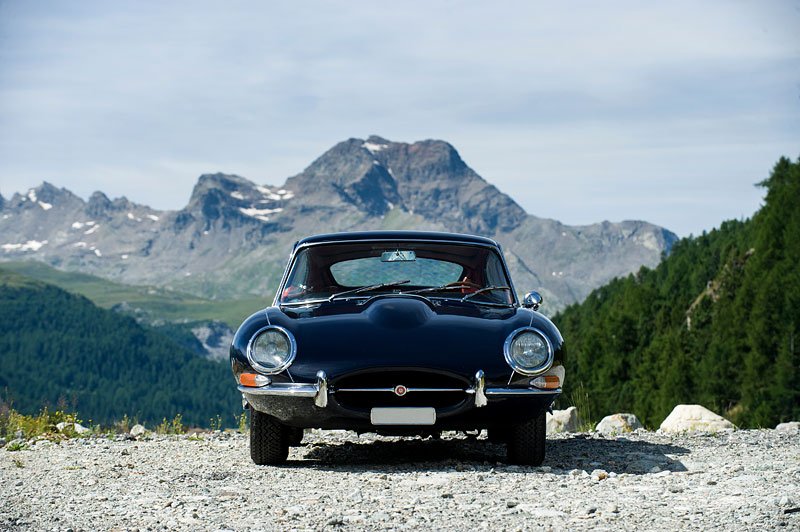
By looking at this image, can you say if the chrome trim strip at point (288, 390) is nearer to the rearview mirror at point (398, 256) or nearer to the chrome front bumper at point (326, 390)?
the chrome front bumper at point (326, 390)

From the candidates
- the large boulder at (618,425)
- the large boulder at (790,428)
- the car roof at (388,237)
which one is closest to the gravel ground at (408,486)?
the large boulder at (790,428)

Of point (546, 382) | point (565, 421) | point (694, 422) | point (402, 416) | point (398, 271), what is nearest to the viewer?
point (402, 416)

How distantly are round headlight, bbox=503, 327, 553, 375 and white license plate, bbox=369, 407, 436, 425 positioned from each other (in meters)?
0.74

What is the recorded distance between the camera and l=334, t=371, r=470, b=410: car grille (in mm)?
7004

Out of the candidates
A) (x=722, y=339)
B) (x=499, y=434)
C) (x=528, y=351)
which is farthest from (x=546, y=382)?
(x=722, y=339)

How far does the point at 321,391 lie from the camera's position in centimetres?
694

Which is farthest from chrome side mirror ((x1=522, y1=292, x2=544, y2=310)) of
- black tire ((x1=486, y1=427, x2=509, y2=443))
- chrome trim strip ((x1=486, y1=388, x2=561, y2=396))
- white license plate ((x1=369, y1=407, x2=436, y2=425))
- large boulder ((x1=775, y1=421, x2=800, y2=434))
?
large boulder ((x1=775, y1=421, x2=800, y2=434))

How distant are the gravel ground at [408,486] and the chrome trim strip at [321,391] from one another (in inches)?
21.1

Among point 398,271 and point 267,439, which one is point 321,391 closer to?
point 267,439

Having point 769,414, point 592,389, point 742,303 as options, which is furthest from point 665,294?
point 769,414

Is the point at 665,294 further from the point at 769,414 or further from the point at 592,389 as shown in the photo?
the point at 769,414

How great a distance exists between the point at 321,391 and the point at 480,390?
3.73 ft

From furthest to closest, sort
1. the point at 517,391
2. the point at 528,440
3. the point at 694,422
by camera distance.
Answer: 1. the point at 694,422
2. the point at 528,440
3. the point at 517,391

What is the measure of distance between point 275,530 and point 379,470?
7.26ft
